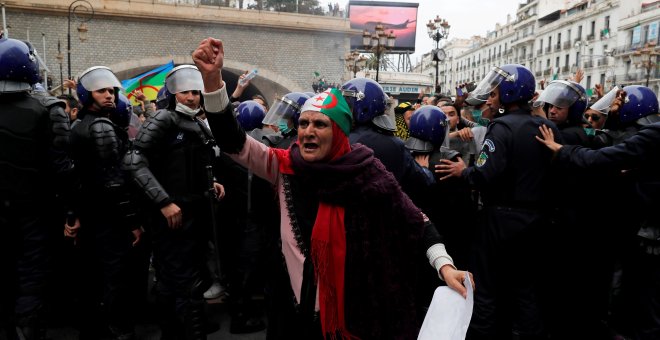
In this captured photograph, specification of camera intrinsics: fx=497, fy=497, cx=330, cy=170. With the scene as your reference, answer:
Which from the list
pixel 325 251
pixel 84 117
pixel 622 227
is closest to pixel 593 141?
pixel 622 227

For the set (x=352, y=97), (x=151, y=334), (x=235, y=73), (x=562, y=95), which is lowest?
(x=151, y=334)

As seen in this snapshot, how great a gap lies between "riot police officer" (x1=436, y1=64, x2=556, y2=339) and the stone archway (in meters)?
19.7

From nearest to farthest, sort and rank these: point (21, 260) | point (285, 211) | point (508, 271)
A: point (285, 211) < point (21, 260) < point (508, 271)

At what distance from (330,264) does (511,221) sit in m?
1.98

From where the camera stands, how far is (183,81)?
3752 mm

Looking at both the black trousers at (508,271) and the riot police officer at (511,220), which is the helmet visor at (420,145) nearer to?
the riot police officer at (511,220)

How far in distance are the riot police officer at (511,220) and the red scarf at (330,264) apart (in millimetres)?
1871

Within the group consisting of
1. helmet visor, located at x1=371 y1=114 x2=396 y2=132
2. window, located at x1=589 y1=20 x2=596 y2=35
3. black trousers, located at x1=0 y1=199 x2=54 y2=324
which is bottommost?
black trousers, located at x1=0 y1=199 x2=54 y2=324

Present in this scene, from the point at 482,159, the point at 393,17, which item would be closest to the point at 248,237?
the point at 482,159

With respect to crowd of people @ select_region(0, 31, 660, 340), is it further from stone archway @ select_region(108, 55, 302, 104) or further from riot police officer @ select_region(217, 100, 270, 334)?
stone archway @ select_region(108, 55, 302, 104)

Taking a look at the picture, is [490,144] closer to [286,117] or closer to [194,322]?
[286,117]

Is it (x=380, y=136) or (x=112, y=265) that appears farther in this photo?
(x=112, y=265)

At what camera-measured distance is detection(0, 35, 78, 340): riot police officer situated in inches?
139

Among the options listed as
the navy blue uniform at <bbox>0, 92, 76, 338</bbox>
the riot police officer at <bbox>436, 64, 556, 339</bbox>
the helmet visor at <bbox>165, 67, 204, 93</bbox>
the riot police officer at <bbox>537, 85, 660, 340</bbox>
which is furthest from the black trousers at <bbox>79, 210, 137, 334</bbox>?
the riot police officer at <bbox>537, 85, 660, 340</bbox>
